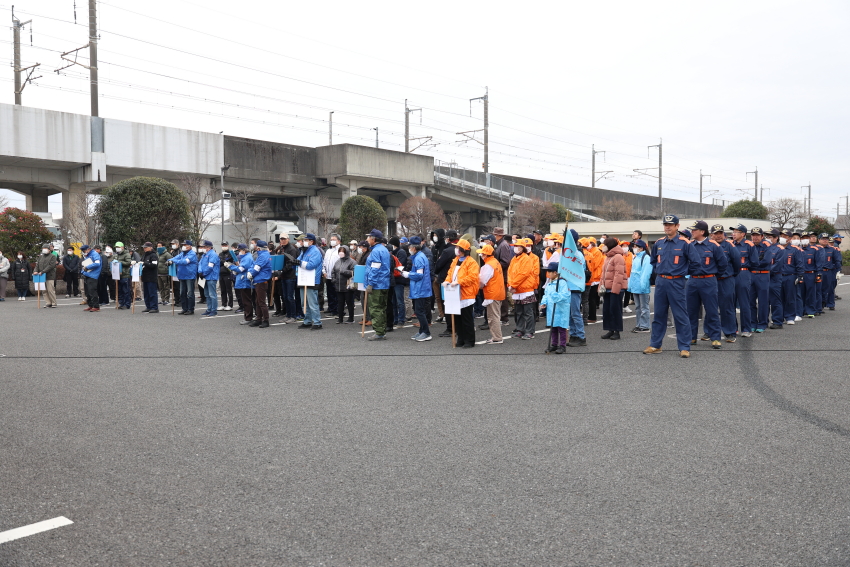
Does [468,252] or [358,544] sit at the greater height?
[468,252]

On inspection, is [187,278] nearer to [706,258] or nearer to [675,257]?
[675,257]

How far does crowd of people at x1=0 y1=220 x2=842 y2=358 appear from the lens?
10.7 metres

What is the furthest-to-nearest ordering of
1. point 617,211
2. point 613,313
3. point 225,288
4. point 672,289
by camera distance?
point 617,211, point 225,288, point 613,313, point 672,289

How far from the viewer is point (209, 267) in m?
17.2

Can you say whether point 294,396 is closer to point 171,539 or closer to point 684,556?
point 171,539

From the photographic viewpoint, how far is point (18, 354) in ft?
34.8

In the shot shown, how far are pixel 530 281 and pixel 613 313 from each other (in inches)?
61.6

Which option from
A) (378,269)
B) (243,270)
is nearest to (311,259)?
(243,270)

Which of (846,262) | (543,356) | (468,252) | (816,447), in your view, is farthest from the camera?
(846,262)

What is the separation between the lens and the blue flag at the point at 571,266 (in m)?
10.8

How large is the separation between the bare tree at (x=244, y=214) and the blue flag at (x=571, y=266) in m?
32.9

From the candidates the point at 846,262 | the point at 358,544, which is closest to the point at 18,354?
the point at 358,544

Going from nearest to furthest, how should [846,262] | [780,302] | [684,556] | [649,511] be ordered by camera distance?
1. [684,556]
2. [649,511]
3. [780,302]
4. [846,262]

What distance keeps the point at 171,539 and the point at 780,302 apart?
1378 cm
